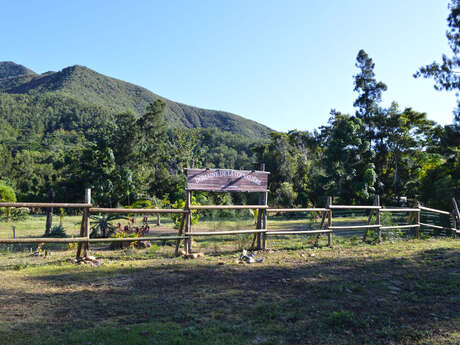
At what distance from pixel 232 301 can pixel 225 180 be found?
402cm

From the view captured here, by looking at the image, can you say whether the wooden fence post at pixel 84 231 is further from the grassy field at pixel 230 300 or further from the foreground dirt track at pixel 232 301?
the foreground dirt track at pixel 232 301

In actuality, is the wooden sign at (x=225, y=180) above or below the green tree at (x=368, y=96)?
below

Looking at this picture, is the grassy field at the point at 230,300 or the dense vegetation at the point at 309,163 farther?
the dense vegetation at the point at 309,163

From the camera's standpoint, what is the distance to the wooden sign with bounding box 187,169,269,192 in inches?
322

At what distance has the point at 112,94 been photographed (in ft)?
444

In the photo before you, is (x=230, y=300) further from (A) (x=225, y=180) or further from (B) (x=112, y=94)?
(B) (x=112, y=94)

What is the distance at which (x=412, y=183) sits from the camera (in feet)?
99.8

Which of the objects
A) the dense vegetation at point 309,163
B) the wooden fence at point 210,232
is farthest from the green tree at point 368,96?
the wooden fence at point 210,232

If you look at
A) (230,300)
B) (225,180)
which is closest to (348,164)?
(225,180)

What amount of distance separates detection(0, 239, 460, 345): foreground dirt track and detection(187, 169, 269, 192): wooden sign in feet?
5.53

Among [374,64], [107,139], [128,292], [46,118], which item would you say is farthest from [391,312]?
[46,118]

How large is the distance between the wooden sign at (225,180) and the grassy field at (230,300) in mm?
1615

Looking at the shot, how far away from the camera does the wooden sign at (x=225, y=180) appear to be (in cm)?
819

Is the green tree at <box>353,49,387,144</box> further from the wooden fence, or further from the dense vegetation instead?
the wooden fence
